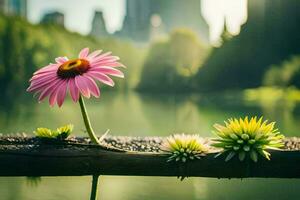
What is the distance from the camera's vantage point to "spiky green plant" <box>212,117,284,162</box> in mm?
3779

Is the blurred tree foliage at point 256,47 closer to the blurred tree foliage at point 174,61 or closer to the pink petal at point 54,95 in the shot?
the blurred tree foliage at point 174,61

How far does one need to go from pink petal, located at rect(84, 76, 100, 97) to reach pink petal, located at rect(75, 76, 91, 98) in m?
0.02

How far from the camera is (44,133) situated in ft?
14.2

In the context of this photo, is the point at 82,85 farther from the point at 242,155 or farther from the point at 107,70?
the point at 242,155

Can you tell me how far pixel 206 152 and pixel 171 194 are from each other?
5631 mm

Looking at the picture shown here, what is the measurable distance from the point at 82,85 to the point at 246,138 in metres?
1.07

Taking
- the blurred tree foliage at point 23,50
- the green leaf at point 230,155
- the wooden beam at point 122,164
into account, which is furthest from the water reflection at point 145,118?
the blurred tree foliage at point 23,50

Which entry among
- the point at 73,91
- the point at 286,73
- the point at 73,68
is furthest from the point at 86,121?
the point at 286,73

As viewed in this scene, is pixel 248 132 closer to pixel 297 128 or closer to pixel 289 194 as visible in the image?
pixel 289 194

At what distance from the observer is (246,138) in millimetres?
3775

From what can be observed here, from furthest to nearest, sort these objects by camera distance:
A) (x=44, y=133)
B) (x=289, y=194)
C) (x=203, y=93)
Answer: (x=203, y=93) → (x=289, y=194) → (x=44, y=133)

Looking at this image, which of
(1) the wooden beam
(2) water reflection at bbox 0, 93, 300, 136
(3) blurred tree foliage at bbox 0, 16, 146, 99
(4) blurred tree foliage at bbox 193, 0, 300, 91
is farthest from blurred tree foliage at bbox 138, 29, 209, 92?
(1) the wooden beam

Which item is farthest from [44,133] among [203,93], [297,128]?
[203,93]

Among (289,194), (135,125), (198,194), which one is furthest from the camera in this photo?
(135,125)
